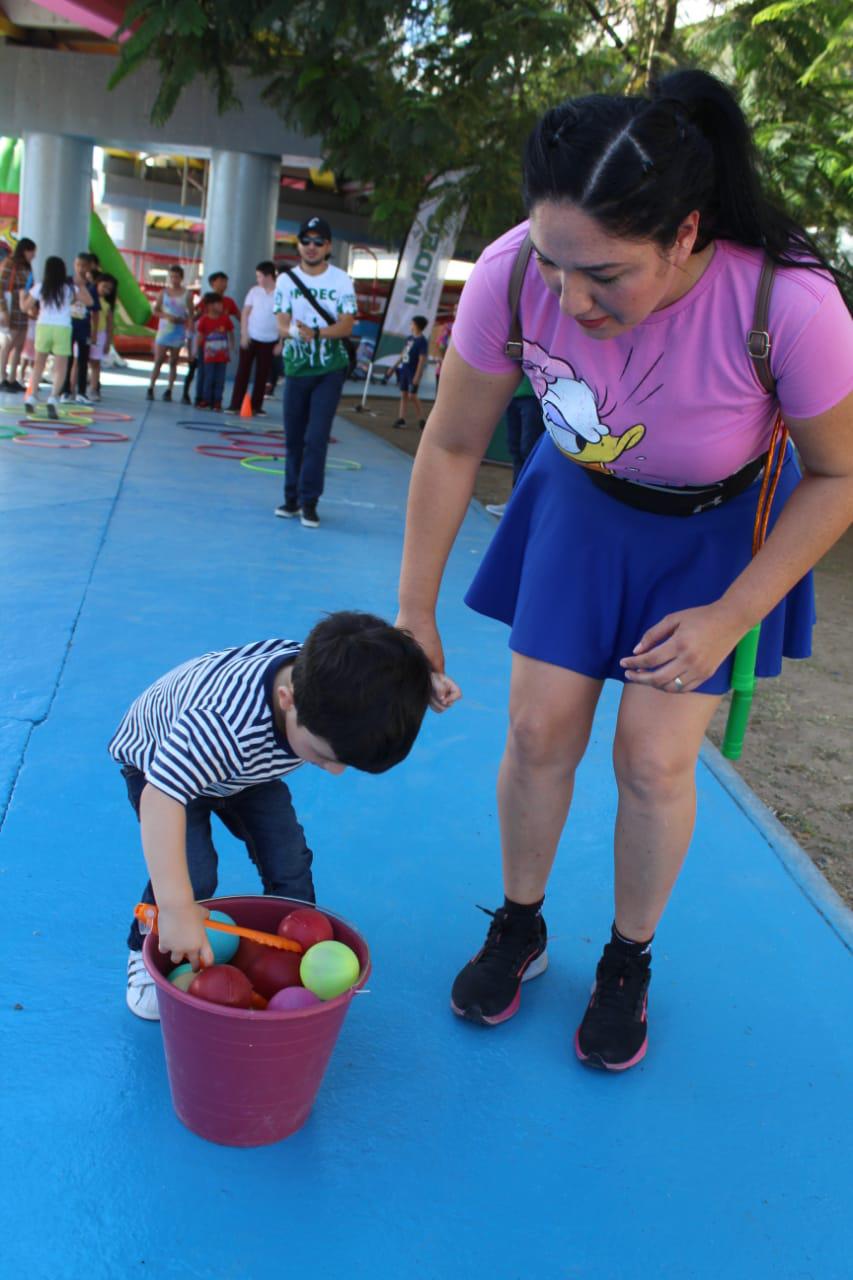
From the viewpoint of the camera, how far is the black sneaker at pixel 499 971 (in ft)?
7.06

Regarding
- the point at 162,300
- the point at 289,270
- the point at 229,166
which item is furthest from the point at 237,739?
the point at 229,166

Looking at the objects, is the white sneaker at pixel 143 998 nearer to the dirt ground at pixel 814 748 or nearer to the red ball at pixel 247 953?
the red ball at pixel 247 953

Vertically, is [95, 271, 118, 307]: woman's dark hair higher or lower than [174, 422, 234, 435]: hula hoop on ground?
higher

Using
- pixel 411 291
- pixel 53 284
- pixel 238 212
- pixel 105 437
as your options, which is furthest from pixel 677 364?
pixel 238 212

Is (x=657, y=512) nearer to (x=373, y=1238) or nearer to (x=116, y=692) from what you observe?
(x=373, y=1238)

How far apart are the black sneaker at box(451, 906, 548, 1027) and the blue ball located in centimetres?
52

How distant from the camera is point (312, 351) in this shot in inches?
248

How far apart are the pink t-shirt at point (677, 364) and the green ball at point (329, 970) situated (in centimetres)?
92

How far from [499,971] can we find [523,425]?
4.78 m

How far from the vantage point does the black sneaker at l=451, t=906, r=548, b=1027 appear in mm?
2152

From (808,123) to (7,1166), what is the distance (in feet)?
24.2

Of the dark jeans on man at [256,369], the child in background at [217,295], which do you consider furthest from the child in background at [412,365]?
the child in background at [217,295]

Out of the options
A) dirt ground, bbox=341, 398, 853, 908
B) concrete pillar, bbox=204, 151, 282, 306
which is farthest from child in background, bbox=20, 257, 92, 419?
dirt ground, bbox=341, 398, 853, 908

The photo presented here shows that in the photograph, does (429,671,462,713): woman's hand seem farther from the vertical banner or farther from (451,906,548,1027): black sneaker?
the vertical banner
